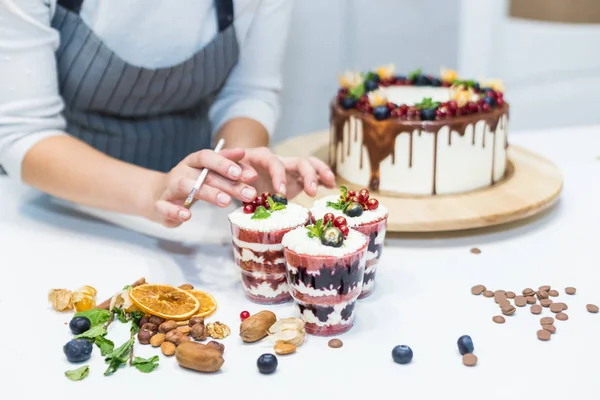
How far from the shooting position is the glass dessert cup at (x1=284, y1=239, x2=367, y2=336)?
0.99 m

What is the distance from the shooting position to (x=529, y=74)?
10.0 ft

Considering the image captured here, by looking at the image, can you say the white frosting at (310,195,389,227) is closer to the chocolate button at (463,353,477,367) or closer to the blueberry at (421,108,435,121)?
the chocolate button at (463,353,477,367)

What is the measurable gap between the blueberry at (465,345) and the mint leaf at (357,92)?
0.76 metres

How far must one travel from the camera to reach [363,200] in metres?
1.15

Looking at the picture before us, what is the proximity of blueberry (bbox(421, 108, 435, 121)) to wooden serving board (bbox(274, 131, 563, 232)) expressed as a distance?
15 cm

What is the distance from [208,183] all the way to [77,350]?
35cm

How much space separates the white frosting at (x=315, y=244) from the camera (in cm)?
100

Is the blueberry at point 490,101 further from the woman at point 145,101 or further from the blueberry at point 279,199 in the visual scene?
the blueberry at point 279,199

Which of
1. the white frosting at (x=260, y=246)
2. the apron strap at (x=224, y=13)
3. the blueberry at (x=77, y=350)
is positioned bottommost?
the blueberry at (x=77, y=350)

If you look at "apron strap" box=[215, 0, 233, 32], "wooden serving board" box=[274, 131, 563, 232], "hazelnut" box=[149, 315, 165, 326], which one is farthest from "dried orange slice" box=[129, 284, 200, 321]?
"apron strap" box=[215, 0, 233, 32]

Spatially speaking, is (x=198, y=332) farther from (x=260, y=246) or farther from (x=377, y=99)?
(x=377, y=99)

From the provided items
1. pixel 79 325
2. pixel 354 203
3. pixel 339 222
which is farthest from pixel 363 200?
pixel 79 325

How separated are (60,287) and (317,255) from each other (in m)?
0.45

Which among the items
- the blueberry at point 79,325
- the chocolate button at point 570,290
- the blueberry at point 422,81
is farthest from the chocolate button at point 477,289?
the blueberry at point 422,81
